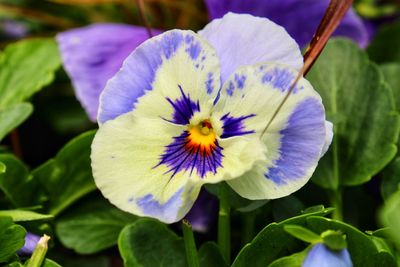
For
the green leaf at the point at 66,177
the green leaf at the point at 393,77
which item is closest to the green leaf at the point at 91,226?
the green leaf at the point at 66,177

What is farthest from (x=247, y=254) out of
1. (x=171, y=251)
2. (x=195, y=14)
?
(x=195, y=14)

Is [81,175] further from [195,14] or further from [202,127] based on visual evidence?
[195,14]

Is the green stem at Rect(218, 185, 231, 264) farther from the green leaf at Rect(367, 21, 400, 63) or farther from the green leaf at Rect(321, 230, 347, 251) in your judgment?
the green leaf at Rect(367, 21, 400, 63)

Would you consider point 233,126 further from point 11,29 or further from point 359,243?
point 11,29

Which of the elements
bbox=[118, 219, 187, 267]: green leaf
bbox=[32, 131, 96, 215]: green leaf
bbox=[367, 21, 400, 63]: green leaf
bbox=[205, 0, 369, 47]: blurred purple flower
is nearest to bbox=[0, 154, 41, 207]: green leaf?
bbox=[32, 131, 96, 215]: green leaf

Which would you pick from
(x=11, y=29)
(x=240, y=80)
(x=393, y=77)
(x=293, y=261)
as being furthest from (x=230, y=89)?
(x=11, y=29)

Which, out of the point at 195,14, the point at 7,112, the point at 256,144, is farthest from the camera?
the point at 195,14

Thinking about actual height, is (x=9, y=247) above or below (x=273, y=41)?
below
